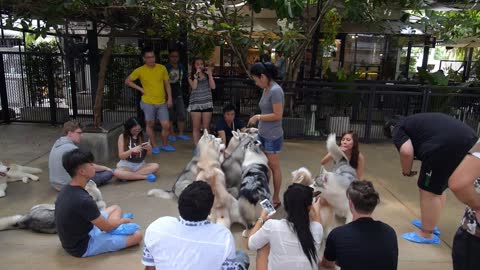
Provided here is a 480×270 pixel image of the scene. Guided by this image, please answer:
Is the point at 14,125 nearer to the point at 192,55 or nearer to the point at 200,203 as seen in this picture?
the point at 192,55

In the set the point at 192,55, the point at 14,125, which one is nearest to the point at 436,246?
the point at 192,55

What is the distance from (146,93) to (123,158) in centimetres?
157

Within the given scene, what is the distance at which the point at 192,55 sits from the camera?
9.34 meters

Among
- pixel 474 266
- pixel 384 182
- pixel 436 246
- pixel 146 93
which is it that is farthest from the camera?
pixel 146 93

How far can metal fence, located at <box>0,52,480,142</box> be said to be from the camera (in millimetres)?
8164

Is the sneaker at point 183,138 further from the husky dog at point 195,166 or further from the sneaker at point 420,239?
the sneaker at point 420,239

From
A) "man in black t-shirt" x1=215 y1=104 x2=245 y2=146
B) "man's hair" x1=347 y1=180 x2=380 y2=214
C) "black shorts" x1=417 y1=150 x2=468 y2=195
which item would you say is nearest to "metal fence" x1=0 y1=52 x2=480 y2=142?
"man in black t-shirt" x1=215 y1=104 x2=245 y2=146

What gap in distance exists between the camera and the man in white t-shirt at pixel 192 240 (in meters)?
2.19

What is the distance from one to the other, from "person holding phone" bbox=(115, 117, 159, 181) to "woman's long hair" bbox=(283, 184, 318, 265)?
3519mm

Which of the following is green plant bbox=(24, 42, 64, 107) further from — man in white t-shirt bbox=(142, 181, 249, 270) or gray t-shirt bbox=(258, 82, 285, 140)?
man in white t-shirt bbox=(142, 181, 249, 270)

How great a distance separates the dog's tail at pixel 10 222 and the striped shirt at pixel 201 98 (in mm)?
3441

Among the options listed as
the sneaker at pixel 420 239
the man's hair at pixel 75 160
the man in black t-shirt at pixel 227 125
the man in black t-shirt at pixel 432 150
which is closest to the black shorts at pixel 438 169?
the man in black t-shirt at pixel 432 150

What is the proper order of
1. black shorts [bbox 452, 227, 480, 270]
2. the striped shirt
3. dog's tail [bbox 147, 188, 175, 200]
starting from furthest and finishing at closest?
the striped shirt → dog's tail [bbox 147, 188, 175, 200] → black shorts [bbox 452, 227, 480, 270]

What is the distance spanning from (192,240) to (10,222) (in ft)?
9.17
